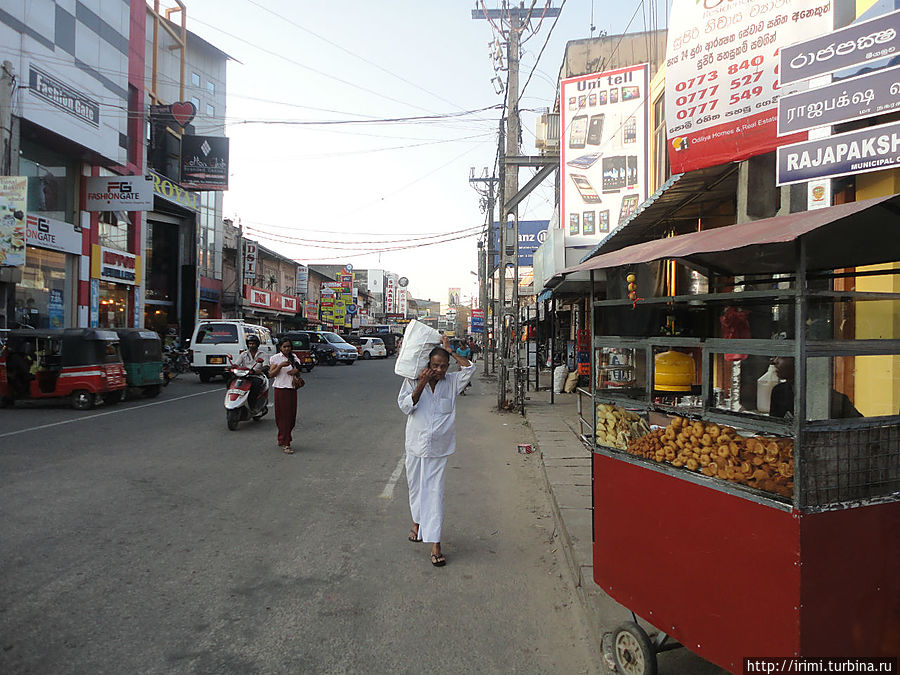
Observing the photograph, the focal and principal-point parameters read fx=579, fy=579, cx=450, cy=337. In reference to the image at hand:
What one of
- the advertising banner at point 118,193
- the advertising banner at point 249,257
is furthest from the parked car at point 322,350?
the advertising banner at point 118,193

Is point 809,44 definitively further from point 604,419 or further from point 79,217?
point 79,217

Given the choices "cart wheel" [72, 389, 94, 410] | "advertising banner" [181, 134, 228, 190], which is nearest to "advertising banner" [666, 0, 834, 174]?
"cart wheel" [72, 389, 94, 410]

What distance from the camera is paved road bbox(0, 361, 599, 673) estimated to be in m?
3.16

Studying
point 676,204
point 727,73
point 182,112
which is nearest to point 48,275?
point 182,112

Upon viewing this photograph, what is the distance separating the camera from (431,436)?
14.9ft

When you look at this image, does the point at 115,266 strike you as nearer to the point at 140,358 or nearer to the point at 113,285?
the point at 113,285

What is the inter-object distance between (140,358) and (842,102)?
14.6 meters

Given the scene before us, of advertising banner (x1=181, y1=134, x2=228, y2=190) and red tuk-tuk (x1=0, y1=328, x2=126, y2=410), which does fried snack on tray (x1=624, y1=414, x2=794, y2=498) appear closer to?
red tuk-tuk (x1=0, y1=328, x2=126, y2=410)

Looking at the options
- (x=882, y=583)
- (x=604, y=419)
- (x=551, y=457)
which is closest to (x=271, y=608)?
(x=604, y=419)

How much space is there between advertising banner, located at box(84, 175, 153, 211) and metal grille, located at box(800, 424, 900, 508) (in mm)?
24184

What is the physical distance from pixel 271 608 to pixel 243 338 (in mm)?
16365

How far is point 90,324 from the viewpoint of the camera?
22.8 meters

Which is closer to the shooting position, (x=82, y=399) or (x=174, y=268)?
(x=82, y=399)

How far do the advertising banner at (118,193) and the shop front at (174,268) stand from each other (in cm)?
845
